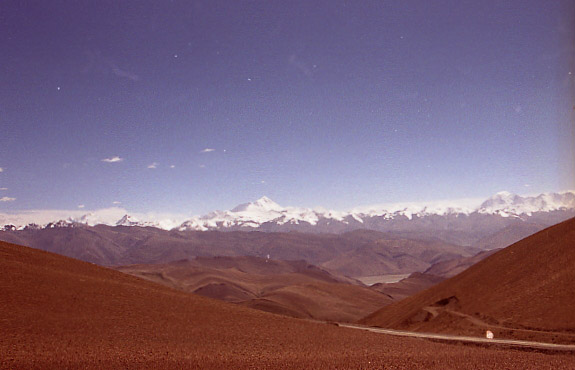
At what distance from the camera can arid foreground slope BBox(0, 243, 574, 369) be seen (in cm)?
2438

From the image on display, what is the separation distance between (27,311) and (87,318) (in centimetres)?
427

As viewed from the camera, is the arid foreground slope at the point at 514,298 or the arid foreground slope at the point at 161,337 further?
the arid foreground slope at the point at 514,298

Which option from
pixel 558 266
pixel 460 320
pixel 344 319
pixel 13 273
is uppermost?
pixel 558 266

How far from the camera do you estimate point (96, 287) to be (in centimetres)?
4150

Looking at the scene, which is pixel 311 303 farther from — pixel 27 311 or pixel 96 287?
pixel 27 311

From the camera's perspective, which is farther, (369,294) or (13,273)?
(369,294)

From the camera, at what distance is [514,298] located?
51281 millimetres

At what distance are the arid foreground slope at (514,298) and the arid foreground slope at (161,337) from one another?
513 inches

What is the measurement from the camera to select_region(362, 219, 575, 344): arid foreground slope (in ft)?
141

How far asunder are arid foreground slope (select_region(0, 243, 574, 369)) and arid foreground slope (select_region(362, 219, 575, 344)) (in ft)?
42.7

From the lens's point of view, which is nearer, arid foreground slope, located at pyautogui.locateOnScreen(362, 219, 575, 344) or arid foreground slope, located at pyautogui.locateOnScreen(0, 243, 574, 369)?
arid foreground slope, located at pyautogui.locateOnScreen(0, 243, 574, 369)

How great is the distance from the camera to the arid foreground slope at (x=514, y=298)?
1688 inches

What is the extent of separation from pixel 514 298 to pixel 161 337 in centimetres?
4129

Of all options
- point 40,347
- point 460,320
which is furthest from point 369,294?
point 40,347
